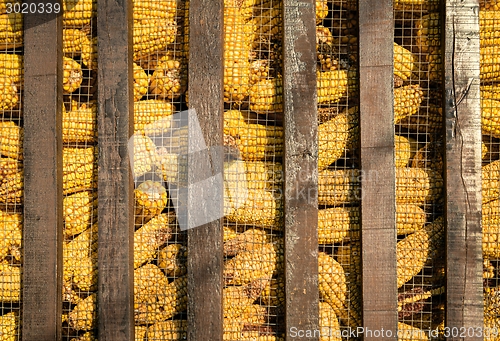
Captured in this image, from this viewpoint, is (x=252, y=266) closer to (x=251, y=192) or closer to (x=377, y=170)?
(x=251, y=192)

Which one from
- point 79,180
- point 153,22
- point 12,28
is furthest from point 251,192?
point 12,28

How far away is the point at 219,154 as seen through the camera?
230 cm

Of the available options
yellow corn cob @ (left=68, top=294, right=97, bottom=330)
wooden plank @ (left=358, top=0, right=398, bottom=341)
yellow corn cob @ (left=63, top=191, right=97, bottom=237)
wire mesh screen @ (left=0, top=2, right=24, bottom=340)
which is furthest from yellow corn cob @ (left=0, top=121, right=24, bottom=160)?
wooden plank @ (left=358, top=0, right=398, bottom=341)

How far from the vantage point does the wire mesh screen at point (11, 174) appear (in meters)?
2.38

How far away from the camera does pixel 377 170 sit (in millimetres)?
2297

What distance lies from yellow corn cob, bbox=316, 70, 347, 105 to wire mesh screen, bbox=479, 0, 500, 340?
27.1 inches

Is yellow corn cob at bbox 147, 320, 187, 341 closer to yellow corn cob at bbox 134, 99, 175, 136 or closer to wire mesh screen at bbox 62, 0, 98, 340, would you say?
→ wire mesh screen at bbox 62, 0, 98, 340

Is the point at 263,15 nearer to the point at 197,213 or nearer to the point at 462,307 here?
the point at 197,213

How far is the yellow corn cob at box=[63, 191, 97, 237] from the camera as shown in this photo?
2.40 metres

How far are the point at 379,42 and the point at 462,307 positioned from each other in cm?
131

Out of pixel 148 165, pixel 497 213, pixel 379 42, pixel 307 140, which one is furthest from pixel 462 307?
pixel 148 165

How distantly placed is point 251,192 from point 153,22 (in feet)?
3.24

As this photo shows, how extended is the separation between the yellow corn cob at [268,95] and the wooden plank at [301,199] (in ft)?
0.40

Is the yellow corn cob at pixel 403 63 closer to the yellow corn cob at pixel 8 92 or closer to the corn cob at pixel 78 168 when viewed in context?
the corn cob at pixel 78 168
